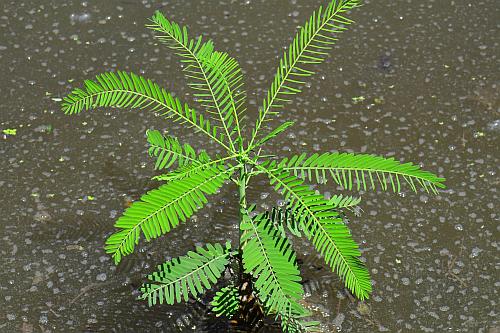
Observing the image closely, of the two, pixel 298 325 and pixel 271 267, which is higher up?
pixel 271 267

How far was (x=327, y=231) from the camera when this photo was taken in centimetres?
139

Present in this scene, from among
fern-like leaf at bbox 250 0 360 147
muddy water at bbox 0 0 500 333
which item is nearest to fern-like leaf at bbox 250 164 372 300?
fern-like leaf at bbox 250 0 360 147

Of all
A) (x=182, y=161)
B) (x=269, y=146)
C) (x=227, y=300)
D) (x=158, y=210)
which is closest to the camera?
(x=158, y=210)

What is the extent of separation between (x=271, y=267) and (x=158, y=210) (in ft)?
0.87

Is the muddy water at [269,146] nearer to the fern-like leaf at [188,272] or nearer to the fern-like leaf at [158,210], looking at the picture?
the fern-like leaf at [188,272]

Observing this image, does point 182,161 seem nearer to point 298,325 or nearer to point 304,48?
point 304,48

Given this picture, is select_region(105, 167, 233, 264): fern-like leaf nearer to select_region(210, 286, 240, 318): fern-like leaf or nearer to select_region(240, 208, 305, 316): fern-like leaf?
select_region(240, 208, 305, 316): fern-like leaf

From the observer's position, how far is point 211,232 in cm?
215

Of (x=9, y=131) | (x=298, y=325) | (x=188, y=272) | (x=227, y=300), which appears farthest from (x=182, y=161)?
(x=9, y=131)

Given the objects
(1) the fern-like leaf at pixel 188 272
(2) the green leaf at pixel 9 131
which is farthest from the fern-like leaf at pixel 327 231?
(2) the green leaf at pixel 9 131

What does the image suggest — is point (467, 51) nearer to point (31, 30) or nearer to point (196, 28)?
point (196, 28)

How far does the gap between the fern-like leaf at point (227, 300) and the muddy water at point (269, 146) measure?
0.15 m

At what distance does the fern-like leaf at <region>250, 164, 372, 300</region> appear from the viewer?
139 cm

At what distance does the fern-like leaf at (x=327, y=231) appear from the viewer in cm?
139
